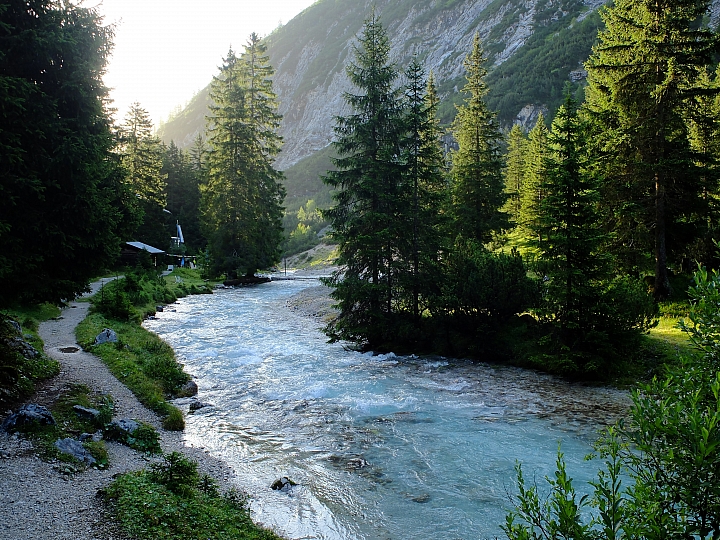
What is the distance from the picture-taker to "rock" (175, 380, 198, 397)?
45.8 feet

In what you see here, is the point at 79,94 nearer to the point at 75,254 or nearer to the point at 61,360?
the point at 75,254

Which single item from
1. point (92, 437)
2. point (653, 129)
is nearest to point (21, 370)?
point (92, 437)

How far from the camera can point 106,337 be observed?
57.1 feet

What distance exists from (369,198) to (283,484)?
13744mm

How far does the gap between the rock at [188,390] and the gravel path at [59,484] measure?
1876 mm

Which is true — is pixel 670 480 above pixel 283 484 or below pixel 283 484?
above

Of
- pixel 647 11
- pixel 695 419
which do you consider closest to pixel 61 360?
pixel 695 419

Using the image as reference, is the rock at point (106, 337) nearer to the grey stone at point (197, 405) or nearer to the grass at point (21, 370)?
the grass at point (21, 370)

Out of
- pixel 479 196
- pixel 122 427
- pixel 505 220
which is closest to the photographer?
pixel 122 427

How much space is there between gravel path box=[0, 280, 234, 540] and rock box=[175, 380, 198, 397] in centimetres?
188

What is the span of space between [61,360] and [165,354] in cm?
357

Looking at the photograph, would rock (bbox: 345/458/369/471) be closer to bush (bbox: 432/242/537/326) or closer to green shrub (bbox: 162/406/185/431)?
green shrub (bbox: 162/406/185/431)

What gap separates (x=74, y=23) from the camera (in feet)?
34.1

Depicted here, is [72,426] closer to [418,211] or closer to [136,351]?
[136,351]
